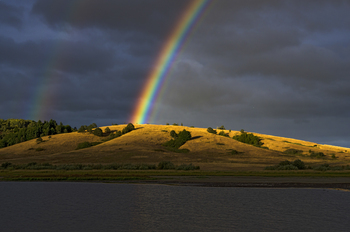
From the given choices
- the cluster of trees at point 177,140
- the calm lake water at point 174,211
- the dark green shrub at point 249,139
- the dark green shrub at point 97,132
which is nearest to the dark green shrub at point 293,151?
the dark green shrub at point 249,139

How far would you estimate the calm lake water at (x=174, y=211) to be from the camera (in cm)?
1988

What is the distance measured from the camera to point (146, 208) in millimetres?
25828

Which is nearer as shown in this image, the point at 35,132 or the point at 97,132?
the point at 97,132

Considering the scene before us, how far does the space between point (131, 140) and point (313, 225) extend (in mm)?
106894

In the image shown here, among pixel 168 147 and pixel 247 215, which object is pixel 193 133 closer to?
pixel 168 147

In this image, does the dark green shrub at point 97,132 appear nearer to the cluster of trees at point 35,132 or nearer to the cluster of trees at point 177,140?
the cluster of trees at point 35,132

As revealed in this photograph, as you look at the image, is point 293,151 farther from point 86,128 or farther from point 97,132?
point 86,128

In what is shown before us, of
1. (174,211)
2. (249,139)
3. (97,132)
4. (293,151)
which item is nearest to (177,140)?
(249,139)

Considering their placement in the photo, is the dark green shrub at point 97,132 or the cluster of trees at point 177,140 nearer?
the cluster of trees at point 177,140

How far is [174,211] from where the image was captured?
80.7 ft

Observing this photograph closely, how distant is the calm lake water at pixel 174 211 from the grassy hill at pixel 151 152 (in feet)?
169

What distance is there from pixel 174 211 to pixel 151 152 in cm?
7819

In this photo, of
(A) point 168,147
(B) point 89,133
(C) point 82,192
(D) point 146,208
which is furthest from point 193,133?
(D) point 146,208

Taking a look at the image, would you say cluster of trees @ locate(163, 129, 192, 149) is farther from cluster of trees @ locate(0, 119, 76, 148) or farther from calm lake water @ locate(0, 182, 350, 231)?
calm lake water @ locate(0, 182, 350, 231)
